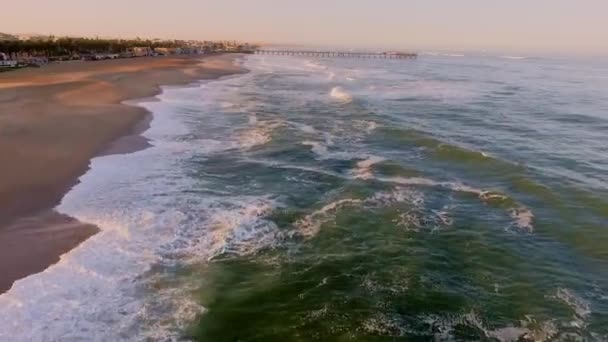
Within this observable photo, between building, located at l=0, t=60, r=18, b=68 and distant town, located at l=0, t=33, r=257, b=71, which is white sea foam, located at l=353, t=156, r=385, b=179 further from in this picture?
building, located at l=0, t=60, r=18, b=68

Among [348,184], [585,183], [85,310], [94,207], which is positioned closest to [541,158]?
[585,183]

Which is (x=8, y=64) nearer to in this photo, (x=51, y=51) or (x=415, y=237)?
(x=51, y=51)

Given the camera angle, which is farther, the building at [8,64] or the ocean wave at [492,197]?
the building at [8,64]

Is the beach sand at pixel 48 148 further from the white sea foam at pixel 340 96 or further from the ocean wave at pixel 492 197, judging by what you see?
the white sea foam at pixel 340 96

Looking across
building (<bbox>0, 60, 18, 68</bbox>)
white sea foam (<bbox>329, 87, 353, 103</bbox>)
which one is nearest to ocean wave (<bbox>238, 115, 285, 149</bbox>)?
white sea foam (<bbox>329, 87, 353, 103</bbox>)

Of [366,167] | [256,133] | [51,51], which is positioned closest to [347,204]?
[366,167]

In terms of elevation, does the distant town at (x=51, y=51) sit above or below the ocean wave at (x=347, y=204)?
above

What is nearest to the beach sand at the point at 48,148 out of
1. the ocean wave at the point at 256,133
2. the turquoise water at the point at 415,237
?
the turquoise water at the point at 415,237

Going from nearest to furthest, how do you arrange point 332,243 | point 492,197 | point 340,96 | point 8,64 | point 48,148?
point 332,243, point 492,197, point 48,148, point 340,96, point 8,64
